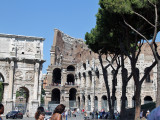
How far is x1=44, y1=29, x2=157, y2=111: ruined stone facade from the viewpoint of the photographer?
29984 millimetres

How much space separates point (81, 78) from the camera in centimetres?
3738

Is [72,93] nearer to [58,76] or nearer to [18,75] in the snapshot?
[58,76]

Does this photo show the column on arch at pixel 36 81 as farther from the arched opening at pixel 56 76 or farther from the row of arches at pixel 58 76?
the arched opening at pixel 56 76

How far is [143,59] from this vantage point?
30.2 m

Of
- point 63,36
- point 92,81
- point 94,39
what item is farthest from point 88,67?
point 94,39

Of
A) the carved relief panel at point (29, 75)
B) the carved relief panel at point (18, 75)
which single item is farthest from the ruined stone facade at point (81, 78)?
the carved relief panel at point (18, 75)

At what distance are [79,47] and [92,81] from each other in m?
12.2

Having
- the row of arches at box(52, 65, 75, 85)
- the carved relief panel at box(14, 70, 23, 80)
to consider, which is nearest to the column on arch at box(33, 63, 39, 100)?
the carved relief panel at box(14, 70, 23, 80)

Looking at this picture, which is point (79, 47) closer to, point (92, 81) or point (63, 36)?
point (63, 36)

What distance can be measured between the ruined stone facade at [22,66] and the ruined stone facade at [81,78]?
11807mm

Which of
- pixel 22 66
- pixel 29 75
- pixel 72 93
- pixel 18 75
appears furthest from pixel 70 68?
pixel 18 75

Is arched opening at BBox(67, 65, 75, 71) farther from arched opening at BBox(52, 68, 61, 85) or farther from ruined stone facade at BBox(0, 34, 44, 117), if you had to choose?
ruined stone facade at BBox(0, 34, 44, 117)

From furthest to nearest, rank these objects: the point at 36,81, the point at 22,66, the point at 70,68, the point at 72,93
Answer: the point at 70,68, the point at 72,93, the point at 22,66, the point at 36,81

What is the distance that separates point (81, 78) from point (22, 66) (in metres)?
15.6
